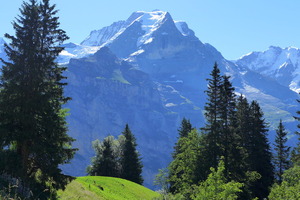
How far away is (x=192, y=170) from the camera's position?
35.1 m

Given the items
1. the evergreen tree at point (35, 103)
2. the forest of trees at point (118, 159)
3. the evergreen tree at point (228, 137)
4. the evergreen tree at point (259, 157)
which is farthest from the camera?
the forest of trees at point (118, 159)

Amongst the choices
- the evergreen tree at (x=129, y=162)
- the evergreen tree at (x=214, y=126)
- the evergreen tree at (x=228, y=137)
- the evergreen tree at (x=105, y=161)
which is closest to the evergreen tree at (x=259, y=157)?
the evergreen tree at (x=228, y=137)

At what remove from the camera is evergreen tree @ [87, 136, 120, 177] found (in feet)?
208

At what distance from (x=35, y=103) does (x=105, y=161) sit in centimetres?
4283

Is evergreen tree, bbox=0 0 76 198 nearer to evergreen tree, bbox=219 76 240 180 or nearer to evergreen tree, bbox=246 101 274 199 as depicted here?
evergreen tree, bbox=219 76 240 180

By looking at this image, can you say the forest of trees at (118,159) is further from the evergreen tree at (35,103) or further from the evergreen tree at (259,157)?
the evergreen tree at (35,103)

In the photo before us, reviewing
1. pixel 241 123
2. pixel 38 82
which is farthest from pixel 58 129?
pixel 241 123

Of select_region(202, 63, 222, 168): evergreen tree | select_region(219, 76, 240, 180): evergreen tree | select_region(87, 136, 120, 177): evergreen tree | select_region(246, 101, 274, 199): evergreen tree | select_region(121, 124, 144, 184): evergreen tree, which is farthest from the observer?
select_region(121, 124, 144, 184): evergreen tree

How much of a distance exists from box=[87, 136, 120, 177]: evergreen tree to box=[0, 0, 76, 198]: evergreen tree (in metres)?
38.9

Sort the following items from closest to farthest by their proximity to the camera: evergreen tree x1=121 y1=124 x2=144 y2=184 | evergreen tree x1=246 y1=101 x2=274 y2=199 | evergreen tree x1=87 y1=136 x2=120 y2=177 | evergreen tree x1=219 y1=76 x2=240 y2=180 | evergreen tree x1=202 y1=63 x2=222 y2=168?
evergreen tree x1=202 y1=63 x2=222 y2=168 → evergreen tree x1=219 y1=76 x2=240 y2=180 → evergreen tree x1=246 y1=101 x2=274 y2=199 → evergreen tree x1=87 y1=136 x2=120 y2=177 → evergreen tree x1=121 y1=124 x2=144 y2=184

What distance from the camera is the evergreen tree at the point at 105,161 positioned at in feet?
208

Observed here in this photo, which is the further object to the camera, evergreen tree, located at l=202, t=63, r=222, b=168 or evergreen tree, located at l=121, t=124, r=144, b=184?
evergreen tree, located at l=121, t=124, r=144, b=184

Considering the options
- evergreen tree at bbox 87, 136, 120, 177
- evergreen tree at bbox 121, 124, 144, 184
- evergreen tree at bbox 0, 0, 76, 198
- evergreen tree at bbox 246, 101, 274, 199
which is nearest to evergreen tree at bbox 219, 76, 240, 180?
evergreen tree at bbox 246, 101, 274, 199

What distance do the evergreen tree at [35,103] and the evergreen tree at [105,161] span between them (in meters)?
38.9
